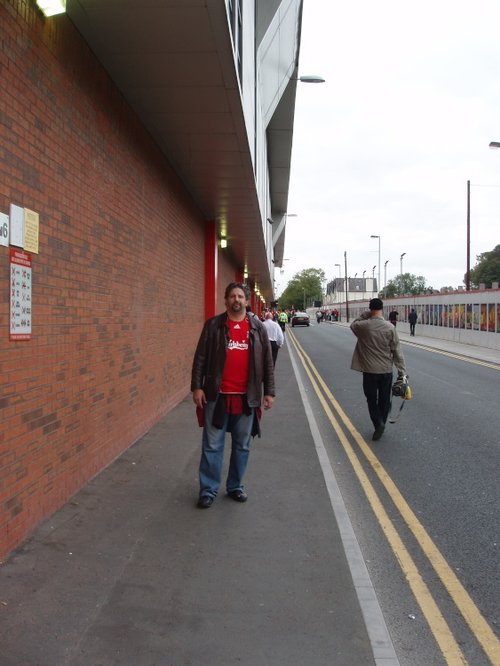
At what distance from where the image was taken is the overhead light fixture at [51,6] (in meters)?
3.92

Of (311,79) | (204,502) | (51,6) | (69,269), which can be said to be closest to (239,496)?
(204,502)

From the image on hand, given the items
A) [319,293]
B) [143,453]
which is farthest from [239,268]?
[319,293]

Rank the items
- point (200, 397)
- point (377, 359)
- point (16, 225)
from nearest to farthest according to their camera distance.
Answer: point (16, 225) → point (200, 397) → point (377, 359)

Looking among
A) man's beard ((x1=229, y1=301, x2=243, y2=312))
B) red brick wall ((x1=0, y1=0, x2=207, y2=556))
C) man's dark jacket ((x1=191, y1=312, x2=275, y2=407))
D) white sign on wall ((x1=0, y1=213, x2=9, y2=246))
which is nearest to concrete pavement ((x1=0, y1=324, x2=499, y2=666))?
red brick wall ((x1=0, y1=0, x2=207, y2=556))

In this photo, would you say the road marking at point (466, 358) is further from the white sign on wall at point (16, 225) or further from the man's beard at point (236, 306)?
the white sign on wall at point (16, 225)

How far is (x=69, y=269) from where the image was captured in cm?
475

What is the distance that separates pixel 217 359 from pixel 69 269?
1.36 m

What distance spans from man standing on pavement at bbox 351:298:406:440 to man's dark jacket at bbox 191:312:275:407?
10.3ft

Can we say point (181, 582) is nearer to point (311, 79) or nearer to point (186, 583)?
point (186, 583)

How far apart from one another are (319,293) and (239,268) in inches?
5289

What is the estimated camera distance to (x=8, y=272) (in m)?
3.67

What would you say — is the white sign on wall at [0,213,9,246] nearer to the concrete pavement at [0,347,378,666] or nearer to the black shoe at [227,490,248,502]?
the concrete pavement at [0,347,378,666]

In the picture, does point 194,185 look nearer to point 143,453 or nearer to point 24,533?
point 143,453

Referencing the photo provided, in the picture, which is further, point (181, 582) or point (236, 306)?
point (236, 306)
